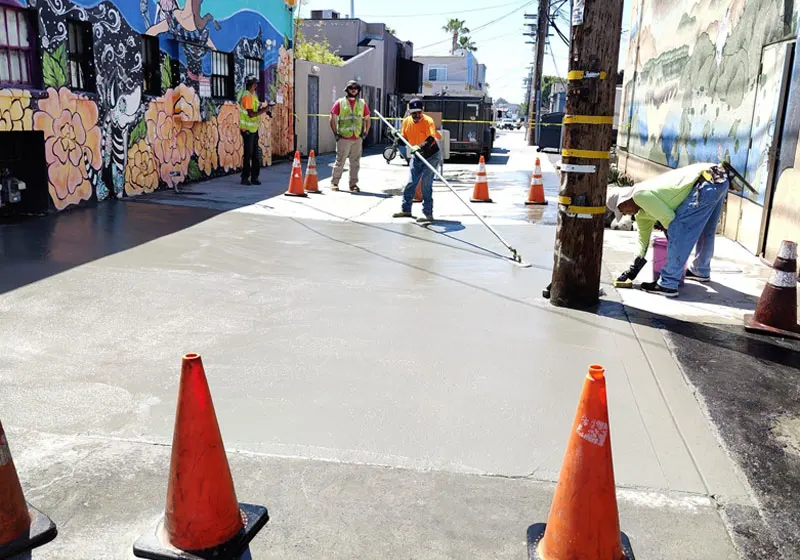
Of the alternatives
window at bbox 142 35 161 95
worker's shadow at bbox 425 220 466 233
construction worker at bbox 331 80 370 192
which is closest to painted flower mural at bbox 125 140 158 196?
window at bbox 142 35 161 95

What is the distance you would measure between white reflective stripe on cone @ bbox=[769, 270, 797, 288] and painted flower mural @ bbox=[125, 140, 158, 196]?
9.51 meters

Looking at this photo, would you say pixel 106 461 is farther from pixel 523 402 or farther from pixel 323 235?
pixel 323 235

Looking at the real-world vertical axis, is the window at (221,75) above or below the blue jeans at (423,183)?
above

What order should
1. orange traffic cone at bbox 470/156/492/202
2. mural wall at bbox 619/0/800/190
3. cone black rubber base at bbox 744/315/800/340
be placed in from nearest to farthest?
cone black rubber base at bbox 744/315/800/340 < mural wall at bbox 619/0/800/190 < orange traffic cone at bbox 470/156/492/202

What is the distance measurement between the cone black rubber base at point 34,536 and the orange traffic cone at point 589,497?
189 cm

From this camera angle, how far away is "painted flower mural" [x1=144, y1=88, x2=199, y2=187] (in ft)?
40.1

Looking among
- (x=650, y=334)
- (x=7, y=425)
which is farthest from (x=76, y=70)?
(x=650, y=334)

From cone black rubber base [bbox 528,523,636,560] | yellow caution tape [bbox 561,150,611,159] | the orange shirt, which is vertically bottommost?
cone black rubber base [bbox 528,523,636,560]

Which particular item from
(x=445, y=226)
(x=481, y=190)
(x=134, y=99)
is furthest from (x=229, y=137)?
(x=445, y=226)

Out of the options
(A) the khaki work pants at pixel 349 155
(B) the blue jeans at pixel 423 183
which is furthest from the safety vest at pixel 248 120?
(B) the blue jeans at pixel 423 183

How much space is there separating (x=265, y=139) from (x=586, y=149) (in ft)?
42.3

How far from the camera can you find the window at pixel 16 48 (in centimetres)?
883

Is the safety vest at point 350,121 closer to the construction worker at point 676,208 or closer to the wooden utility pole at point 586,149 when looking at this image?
the construction worker at point 676,208

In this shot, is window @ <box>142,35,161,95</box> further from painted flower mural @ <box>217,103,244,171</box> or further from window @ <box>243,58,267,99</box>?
window @ <box>243,58,267,99</box>
